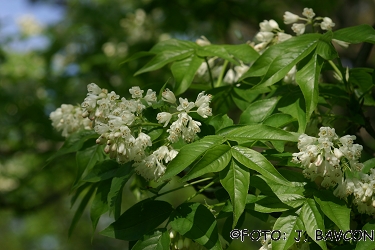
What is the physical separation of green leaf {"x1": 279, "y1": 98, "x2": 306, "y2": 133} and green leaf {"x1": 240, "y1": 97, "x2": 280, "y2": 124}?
51 millimetres

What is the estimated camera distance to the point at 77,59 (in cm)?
612

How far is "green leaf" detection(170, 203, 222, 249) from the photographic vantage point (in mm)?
1427

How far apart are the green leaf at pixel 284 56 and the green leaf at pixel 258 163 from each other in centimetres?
34

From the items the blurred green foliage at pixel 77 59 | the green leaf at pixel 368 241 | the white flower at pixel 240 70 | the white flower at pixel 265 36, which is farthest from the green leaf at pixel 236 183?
the blurred green foliage at pixel 77 59

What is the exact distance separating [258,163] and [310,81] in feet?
1.27

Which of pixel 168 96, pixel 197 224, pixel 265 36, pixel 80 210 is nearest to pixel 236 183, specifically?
pixel 197 224

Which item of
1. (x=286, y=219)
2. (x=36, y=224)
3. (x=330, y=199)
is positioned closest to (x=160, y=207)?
(x=286, y=219)

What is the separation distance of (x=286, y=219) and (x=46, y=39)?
530 centimetres

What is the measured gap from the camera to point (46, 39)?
620 centimetres

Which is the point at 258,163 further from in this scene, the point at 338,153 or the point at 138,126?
the point at 138,126

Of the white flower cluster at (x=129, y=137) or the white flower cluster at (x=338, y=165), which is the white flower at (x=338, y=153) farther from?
the white flower cluster at (x=129, y=137)

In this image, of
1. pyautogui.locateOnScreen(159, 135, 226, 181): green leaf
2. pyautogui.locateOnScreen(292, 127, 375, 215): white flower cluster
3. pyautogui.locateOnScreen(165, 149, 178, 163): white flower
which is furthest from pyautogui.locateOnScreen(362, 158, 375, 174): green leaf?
pyautogui.locateOnScreen(165, 149, 178, 163): white flower

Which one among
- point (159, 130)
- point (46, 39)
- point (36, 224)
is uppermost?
point (159, 130)

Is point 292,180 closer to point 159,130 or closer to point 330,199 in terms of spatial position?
point 330,199
